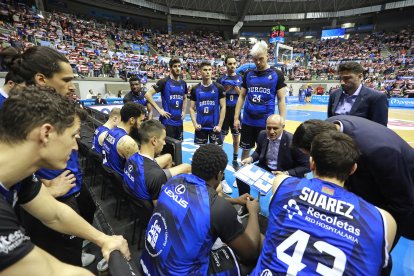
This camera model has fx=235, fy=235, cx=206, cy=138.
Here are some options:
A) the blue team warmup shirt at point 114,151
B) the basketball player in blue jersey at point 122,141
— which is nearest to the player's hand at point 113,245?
the basketball player in blue jersey at point 122,141

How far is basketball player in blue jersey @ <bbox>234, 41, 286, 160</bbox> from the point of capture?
3766mm

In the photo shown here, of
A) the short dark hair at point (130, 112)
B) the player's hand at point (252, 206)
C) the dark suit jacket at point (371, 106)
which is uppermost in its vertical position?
the dark suit jacket at point (371, 106)

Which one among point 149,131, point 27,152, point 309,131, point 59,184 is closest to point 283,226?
point 309,131

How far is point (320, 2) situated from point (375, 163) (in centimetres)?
3833

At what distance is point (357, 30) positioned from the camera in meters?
34.6

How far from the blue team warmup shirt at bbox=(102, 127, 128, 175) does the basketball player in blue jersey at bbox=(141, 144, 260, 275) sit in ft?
4.76

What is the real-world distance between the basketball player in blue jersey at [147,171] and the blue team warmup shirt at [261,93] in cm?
194

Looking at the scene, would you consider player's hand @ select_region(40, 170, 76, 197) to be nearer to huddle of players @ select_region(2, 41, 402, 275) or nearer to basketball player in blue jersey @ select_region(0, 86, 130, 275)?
basketball player in blue jersey @ select_region(0, 86, 130, 275)

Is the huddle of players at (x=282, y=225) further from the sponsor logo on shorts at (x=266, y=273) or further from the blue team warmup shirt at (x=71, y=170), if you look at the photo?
the blue team warmup shirt at (x=71, y=170)

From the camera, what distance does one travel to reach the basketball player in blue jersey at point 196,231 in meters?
1.51

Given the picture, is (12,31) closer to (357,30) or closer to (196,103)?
(196,103)

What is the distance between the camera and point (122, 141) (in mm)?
2770

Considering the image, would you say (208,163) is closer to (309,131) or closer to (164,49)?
(309,131)

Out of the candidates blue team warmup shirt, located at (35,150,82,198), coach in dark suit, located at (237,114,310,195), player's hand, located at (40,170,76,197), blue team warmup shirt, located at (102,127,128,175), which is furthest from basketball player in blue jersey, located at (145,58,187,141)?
player's hand, located at (40,170,76,197)
